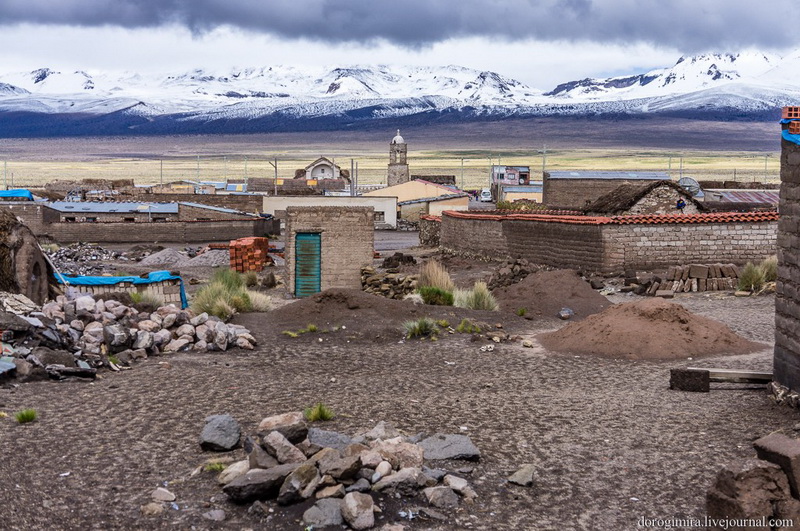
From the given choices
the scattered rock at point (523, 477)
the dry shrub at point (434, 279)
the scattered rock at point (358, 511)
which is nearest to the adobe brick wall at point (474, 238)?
the dry shrub at point (434, 279)

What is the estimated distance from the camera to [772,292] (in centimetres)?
2455

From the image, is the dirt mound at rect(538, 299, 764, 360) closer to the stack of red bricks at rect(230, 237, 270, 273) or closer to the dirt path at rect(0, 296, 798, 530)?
the dirt path at rect(0, 296, 798, 530)

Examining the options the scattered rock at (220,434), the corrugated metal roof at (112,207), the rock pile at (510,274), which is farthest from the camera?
the corrugated metal roof at (112,207)

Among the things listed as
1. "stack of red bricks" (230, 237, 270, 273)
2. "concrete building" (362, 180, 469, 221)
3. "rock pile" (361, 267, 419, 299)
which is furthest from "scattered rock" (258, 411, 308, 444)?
"concrete building" (362, 180, 469, 221)

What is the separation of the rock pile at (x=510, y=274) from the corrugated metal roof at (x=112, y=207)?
110 ft

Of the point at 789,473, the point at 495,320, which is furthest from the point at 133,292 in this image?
the point at 789,473

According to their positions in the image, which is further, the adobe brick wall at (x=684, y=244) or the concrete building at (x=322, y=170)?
the concrete building at (x=322, y=170)

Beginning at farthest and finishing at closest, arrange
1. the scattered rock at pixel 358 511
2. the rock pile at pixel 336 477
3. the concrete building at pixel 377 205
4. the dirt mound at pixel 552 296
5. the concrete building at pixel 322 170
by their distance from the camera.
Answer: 1. the concrete building at pixel 322 170
2. the concrete building at pixel 377 205
3. the dirt mound at pixel 552 296
4. the rock pile at pixel 336 477
5. the scattered rock at pixel 358 511

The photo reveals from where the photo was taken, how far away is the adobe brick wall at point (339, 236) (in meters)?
27.9

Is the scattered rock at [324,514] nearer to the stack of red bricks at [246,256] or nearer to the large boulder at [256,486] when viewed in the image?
the large boulder at [256,486]

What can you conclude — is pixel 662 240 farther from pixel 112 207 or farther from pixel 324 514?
pixel 112 207

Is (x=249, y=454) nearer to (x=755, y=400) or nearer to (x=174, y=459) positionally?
(x=174, y=459)

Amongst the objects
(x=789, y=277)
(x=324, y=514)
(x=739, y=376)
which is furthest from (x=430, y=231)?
(x=324, y=514)

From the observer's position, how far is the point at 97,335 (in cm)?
1638
